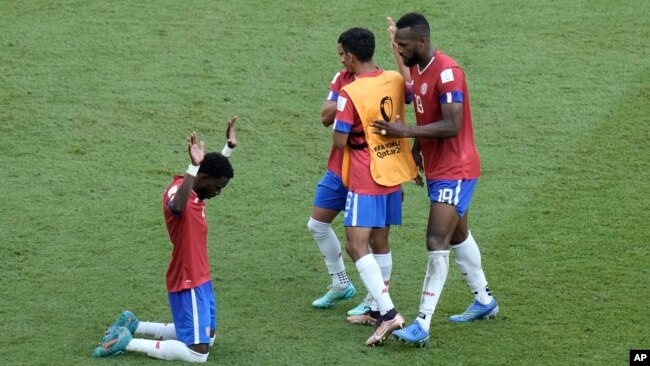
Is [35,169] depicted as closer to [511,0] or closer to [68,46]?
[68,46]

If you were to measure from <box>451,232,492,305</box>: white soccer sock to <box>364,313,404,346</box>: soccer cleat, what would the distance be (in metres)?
0.73

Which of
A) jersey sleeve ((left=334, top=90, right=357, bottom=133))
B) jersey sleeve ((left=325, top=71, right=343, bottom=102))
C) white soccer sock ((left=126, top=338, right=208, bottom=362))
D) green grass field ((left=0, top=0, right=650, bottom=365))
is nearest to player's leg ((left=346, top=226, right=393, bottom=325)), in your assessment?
green grass field ((left=0, top=0, right=650, bottom=365))

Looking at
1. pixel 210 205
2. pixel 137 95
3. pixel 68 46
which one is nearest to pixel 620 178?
pixel 210 205

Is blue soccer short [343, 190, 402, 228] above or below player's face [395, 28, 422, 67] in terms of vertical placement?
below

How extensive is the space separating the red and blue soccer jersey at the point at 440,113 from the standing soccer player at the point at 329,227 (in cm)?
59

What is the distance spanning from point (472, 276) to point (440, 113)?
1.28 meters

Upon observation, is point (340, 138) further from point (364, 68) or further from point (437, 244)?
point (437, 244)

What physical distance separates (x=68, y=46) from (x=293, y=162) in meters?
3.75

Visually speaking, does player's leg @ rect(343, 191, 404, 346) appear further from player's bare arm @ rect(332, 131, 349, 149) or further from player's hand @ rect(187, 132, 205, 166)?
player's hand @ rect(187, 132, 205, 166)

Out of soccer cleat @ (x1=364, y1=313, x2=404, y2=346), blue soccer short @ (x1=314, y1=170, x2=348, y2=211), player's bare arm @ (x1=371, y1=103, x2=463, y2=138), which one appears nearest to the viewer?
player's bare arm @ (x1=371, y1=103, x2=463, y2=138)

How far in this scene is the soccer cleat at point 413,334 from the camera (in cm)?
764

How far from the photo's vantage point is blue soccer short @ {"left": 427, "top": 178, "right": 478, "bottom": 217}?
25.4 ft

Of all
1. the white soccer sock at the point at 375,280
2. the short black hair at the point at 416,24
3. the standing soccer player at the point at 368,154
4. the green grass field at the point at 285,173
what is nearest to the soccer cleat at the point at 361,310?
the green grass field at the point at 285,173

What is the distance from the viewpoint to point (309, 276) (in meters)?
9.20
